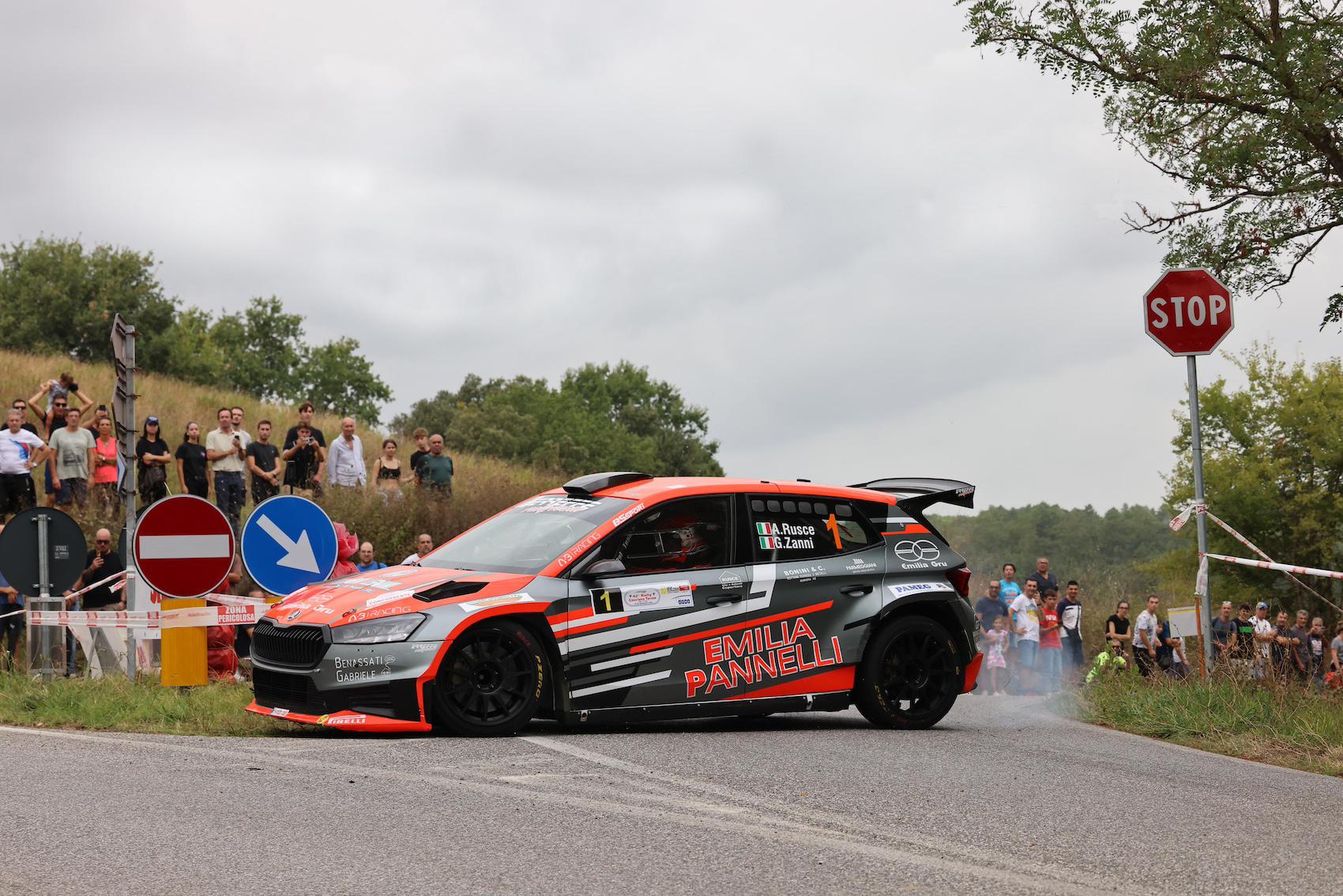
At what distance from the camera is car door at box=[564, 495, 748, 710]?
33.0ft

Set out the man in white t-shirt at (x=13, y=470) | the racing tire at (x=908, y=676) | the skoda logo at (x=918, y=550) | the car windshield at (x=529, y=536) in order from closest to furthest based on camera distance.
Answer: the car windshield at (x=529, y=536) < the racing tire at (x=908, y=676) < the skoda logo at (x=918, y=550) < the man in white t-shirt at (x=13, y=470)

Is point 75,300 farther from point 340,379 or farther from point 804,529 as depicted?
point 804,529

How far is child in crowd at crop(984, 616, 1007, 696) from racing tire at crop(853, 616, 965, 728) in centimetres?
853

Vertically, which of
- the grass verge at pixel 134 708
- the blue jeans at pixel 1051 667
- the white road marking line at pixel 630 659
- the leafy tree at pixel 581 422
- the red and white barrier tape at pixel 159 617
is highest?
the leafy tree at pixel 581 422

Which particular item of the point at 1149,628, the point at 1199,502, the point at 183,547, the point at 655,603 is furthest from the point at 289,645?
the point at 1149,628

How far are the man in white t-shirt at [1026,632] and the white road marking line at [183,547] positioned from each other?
1147 cm

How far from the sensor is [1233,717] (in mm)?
11008

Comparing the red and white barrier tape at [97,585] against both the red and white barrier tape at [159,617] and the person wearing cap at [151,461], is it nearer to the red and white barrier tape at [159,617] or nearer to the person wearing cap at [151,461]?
the red and white barrier tape at [159,617]

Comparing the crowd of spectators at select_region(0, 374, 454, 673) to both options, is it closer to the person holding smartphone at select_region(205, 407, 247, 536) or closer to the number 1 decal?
the person holding smartphone at select_region(205, 407, 247, 536)

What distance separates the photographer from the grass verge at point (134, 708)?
10141 mm

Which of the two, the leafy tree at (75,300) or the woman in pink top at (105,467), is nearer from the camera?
the woman in pink top at (105,467)

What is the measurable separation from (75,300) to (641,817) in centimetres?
6582

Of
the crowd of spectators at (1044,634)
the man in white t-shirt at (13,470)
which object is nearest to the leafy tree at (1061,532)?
the crowd of spectators at (1044,634)

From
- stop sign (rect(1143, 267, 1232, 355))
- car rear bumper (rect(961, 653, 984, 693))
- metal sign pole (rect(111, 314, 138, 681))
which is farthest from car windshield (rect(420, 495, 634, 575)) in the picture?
stop sign (rect(1143, 267, 1232, 355))
